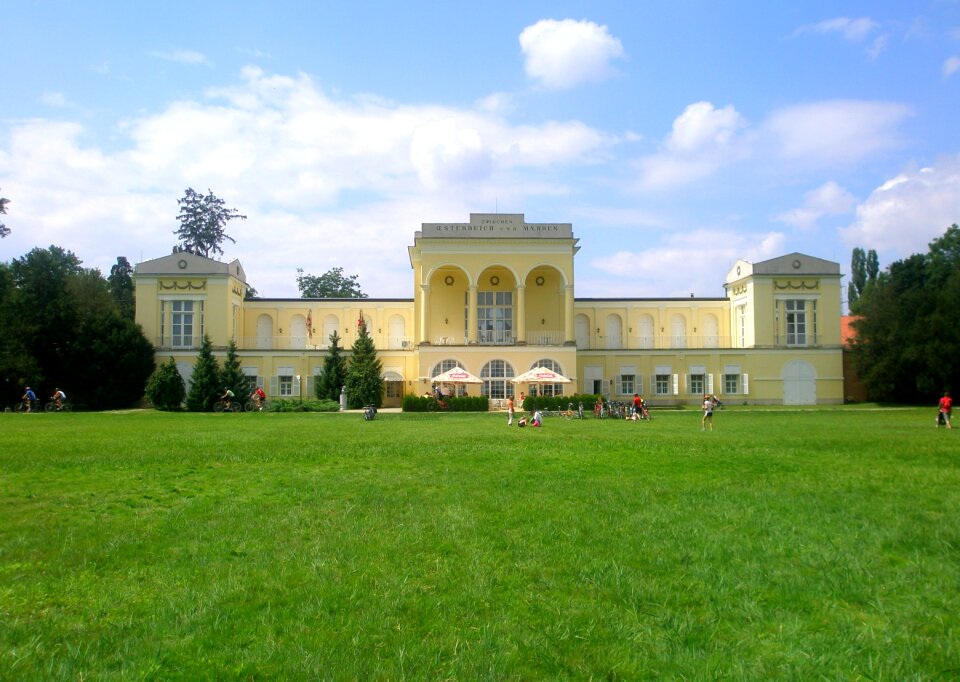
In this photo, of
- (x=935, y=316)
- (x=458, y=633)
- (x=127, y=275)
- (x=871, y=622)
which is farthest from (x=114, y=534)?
(x=127, y=275)

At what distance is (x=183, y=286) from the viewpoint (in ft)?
162

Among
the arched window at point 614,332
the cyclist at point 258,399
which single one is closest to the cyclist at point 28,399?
the cyclist at point 258,399

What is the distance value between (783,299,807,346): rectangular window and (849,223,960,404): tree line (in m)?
3.16

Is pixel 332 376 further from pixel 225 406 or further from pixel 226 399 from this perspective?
pixel 225 406

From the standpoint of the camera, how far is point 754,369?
4994 centimetres

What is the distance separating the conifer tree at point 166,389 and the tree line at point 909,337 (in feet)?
138

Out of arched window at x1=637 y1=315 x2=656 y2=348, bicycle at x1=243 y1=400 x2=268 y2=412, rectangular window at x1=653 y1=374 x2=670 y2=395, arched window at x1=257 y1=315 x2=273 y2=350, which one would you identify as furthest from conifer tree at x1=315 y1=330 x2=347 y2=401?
arched window at x1=637 y1=315 x2=656 y2=348

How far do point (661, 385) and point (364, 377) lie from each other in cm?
2016

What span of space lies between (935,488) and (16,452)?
1758 centimetres

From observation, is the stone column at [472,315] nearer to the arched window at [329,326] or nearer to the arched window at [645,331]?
the arched window at [329,326]

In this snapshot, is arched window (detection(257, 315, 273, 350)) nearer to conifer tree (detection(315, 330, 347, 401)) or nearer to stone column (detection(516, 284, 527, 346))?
conifer tree (detection(315, 330, 347, 401))

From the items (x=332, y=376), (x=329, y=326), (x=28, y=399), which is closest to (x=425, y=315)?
(x=332, y=376)

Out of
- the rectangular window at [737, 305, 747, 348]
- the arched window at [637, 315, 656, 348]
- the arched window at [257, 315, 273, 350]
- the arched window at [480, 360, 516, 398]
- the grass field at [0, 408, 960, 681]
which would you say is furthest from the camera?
the arched window at [637, 315, 656, 348]

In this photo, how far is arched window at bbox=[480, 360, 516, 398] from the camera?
45.6 m
